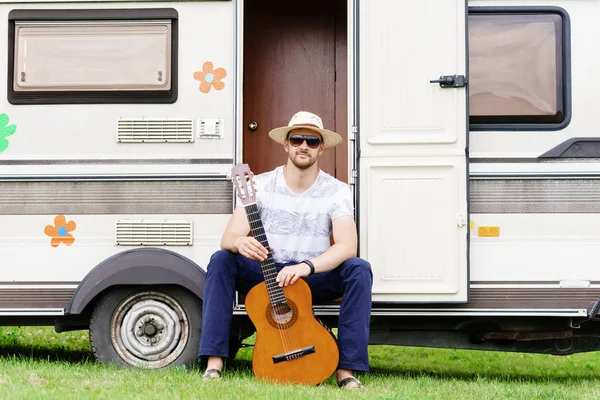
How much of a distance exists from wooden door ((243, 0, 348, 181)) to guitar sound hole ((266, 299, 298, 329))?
1.98 metres

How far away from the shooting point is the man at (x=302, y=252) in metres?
4.81

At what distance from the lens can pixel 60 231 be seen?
534 cm

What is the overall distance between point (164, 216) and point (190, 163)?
35 centimetres

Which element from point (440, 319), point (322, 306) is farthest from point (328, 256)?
point (440, 319)

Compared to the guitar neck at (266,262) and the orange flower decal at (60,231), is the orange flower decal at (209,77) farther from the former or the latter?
the orange flower decal at (60,231)

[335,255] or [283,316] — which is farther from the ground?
[335,255]

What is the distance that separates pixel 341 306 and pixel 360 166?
87 centimetres

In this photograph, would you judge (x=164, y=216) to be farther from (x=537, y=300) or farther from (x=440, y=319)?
(x=537, y=300)

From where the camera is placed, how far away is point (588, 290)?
524 centimetres

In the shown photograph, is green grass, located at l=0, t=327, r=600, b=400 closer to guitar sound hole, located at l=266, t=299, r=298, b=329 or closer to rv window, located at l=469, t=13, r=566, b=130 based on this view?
guitar sound hole, located at l=266, t=299, r=298, b=329

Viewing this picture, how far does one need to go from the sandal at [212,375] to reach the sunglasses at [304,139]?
4.29 ft

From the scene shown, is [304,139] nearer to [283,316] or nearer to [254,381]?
[283,316]

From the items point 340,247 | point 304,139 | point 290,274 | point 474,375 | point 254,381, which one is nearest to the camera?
point 290,274

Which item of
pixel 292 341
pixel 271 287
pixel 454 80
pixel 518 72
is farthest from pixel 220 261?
pixel 518 72
